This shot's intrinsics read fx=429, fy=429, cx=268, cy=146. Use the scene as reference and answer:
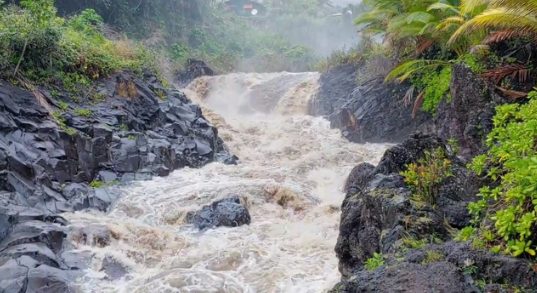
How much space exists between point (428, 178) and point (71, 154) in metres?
8.04

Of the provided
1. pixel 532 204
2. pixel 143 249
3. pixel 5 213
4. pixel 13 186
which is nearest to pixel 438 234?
pixel 532 204

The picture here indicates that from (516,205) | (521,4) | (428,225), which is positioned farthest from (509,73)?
(516,205)

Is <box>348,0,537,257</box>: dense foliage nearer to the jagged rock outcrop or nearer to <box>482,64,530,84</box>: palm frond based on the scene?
<box>482,64,530,84</box>: palm frond

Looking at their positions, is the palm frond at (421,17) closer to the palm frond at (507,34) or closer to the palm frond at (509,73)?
the palm frond at (507,34)

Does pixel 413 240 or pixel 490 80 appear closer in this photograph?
pixel 413 240

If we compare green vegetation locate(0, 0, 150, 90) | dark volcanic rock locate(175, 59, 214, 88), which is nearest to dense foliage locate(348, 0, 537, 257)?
dark volcanic rock locate(175, 59, 214, 88)

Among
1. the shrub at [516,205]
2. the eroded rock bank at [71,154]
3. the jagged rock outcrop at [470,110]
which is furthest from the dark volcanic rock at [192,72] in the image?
the shrub at [516,205]

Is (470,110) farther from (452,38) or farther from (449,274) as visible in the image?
(449,274)

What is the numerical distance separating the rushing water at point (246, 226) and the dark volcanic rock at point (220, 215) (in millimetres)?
206

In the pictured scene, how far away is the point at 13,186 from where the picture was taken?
806cm

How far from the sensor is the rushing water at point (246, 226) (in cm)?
641

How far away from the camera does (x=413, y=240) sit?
420 centimetres

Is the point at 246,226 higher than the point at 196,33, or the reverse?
the point at 196,33

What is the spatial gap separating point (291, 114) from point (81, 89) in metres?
9.70
